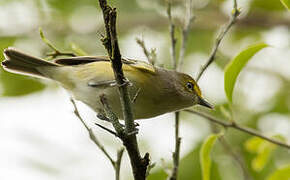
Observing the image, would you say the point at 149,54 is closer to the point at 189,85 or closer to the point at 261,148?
the point at 189,85

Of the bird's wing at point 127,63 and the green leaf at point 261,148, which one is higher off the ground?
the bird's wing at point 127,63

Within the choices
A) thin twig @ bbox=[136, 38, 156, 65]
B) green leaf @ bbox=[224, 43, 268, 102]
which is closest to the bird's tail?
thin twig @ bbox=[136, 38, 156, 65]

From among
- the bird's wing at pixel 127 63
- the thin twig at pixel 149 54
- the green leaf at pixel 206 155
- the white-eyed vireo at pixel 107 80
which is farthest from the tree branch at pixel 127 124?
the thin twig at pixel 149 54

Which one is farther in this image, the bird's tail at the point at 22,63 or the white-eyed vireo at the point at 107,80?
the bird's tail at the point at 22,63

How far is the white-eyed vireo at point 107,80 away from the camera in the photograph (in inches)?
153

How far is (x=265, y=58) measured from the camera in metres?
7.38

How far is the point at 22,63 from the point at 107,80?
0.81 m

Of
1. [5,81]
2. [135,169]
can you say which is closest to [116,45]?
[135,169]

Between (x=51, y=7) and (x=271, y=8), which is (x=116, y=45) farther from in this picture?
(x=271, y=8)

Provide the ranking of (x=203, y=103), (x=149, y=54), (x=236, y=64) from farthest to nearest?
(x=203, y=103), (x=149, y=54), (x=236, y=64)

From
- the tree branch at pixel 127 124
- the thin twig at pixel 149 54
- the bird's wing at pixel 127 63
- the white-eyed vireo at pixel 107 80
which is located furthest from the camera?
the thin twig at pixel 149 54

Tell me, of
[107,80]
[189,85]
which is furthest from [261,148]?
[107,80]

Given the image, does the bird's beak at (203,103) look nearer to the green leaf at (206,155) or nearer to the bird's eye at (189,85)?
the bird's eye at (189,85)

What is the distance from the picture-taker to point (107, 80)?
12.7 ft
